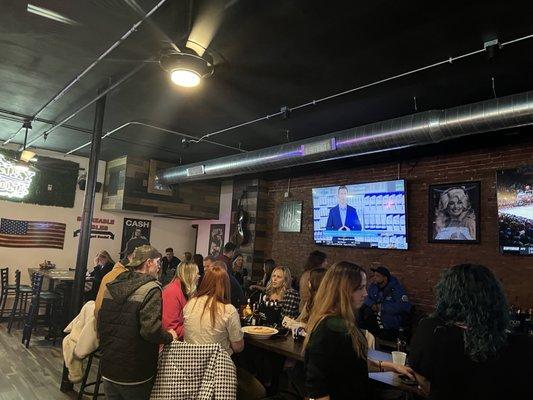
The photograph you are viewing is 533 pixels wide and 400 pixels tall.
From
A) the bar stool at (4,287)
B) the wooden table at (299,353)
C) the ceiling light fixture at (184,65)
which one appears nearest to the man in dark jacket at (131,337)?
the wooden table at (299,353)

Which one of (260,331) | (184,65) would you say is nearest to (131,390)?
(260,331)

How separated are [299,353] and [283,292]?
4.76ft

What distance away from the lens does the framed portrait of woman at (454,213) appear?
17.3 ft

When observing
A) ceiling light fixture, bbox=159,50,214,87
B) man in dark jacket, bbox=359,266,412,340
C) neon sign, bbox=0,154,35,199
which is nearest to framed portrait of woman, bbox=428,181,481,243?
man in dark jacket, bbox=359,266,412,340

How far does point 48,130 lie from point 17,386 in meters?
4.10

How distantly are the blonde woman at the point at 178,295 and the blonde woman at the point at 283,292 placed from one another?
0.94 meters

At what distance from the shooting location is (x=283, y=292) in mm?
4133

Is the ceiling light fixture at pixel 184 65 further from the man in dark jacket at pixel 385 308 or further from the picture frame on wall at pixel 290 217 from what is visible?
the picture frame on wall at pixel 290 217

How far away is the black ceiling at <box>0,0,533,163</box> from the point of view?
119 inches

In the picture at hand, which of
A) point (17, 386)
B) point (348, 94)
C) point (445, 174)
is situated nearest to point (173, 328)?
point (17, 386)

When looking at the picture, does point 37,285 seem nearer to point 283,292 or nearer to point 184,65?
point 283,292

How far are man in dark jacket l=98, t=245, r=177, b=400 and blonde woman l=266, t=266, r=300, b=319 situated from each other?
169 cm

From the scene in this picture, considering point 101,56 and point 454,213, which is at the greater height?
point 101,56

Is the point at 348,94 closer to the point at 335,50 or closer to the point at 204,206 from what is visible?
the point at 335,50
